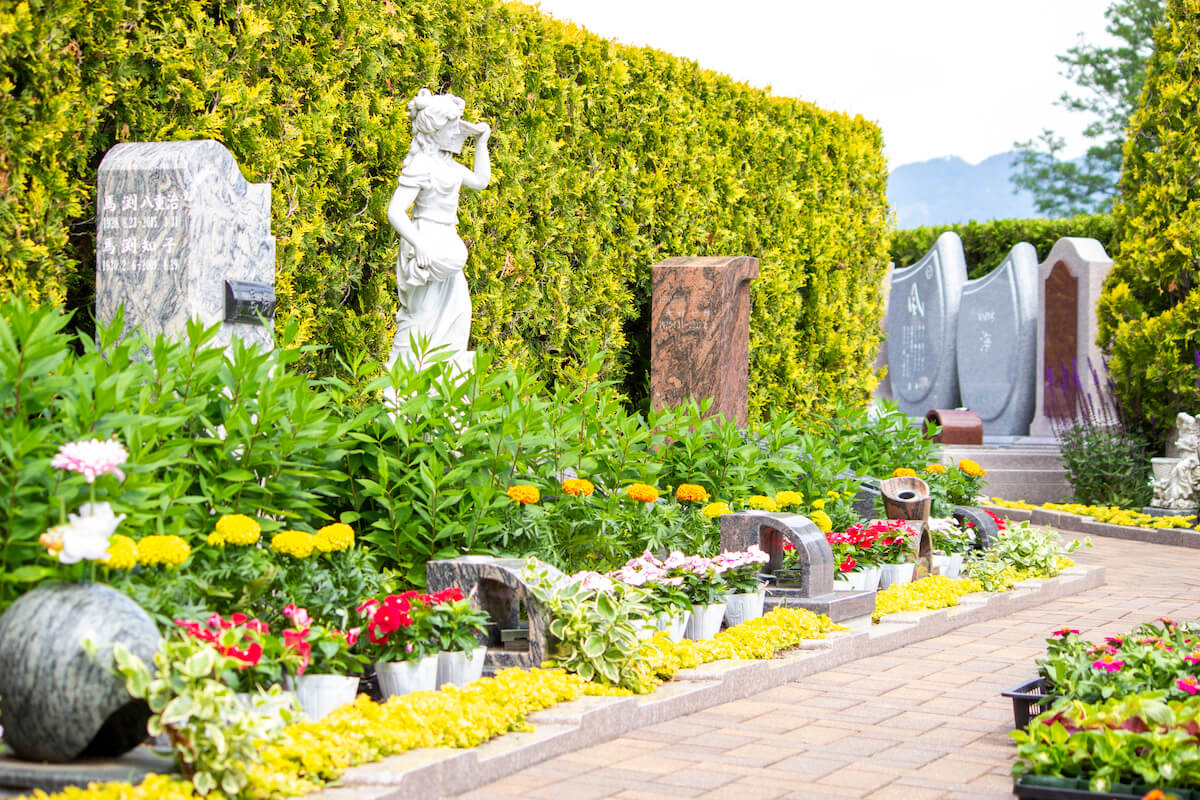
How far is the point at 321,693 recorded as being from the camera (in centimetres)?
406

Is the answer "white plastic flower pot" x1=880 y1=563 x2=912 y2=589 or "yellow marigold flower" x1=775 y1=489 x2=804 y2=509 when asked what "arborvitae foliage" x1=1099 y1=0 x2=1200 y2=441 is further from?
"yellow marigold flower" x1=775 y1=489 x2=804 y2=509

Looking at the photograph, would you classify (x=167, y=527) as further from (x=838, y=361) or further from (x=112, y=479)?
(x=838, y=361)

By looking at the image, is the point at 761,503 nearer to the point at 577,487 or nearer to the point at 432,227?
the point at 577,487

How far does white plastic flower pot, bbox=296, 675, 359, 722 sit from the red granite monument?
6466mm

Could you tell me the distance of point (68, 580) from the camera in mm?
3633

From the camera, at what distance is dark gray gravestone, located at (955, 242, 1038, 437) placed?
1927 centimetres

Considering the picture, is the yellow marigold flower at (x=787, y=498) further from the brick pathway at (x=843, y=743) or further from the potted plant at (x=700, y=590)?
the potted plant at (x=700, y=590)

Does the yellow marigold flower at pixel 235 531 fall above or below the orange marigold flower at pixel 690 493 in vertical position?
above

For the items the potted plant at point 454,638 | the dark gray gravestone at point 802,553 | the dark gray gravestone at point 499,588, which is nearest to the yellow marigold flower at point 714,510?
the dark gray gravestone at point 802,553

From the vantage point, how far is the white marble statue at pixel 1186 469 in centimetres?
1334

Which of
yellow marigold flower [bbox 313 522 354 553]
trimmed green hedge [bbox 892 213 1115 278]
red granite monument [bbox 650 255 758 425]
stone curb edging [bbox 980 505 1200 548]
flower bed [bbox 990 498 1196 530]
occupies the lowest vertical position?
stone curb edging [bbox 980 505 1200 548]

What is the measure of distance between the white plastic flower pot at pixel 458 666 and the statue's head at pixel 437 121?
3.62 metres

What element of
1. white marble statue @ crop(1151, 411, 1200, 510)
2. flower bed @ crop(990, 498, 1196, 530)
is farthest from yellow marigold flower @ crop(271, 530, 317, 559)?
white marble statue @ crop(1151, 411, 1200, 510)

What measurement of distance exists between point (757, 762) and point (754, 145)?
28.9ft
